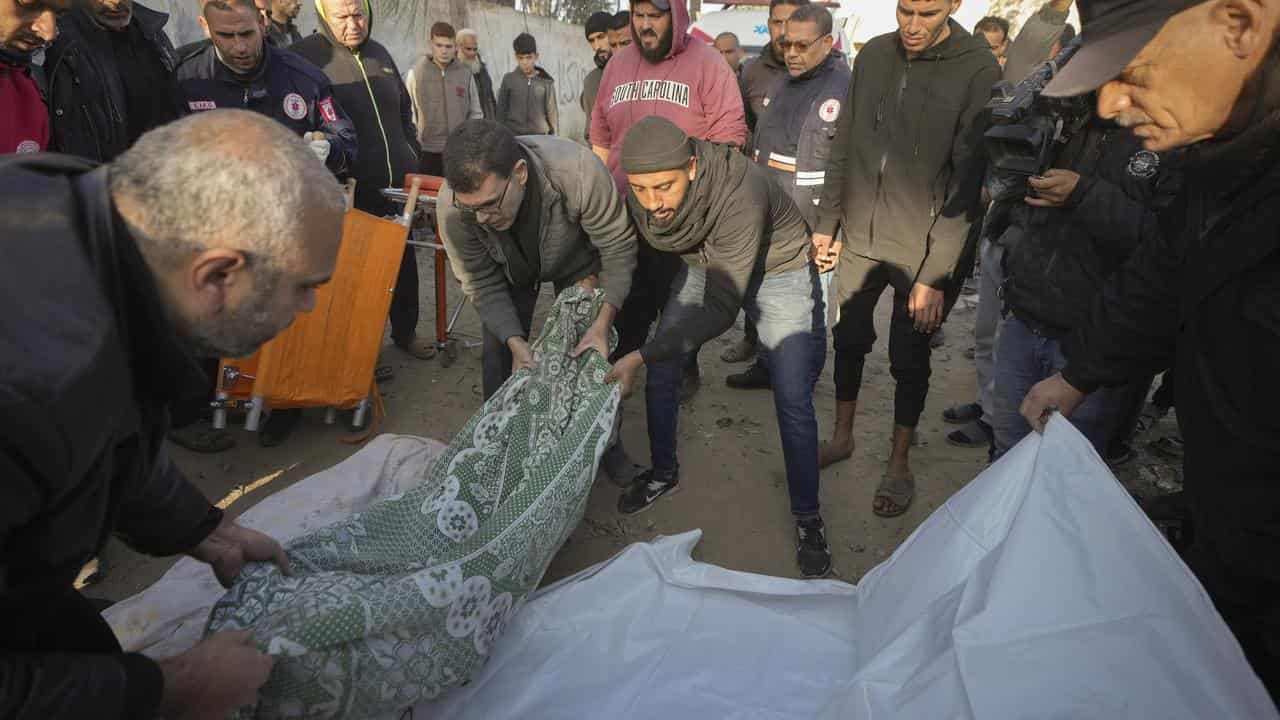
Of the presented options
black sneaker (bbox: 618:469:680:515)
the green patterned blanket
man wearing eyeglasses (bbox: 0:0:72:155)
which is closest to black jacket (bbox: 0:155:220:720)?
the green patterned blanket

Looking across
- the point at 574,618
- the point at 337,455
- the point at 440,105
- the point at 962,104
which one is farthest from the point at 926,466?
the point at 440,105

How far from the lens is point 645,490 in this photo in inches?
121

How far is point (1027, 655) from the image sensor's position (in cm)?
134

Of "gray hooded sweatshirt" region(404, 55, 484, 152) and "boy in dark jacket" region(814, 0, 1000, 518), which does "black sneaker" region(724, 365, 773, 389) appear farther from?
"gray hooded sweatshirt" region(404, 55, 484, 152)

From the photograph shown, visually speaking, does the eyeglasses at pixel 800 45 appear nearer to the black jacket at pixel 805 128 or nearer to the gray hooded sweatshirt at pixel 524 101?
the black jacket at pixel 805 128

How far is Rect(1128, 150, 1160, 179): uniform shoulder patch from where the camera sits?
1.95m

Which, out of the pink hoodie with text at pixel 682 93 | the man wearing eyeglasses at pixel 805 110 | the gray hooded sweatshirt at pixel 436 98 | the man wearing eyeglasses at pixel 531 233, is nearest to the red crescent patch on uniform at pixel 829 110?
the man wearing eyeglasses at pixel 805 110

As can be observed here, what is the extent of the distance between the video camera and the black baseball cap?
919 millimetres

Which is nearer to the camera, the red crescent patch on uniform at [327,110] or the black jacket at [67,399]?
the black jacket at [67,399]

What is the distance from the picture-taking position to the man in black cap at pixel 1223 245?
42.9 inches

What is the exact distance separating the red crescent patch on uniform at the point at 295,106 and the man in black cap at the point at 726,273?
1857 millimetres

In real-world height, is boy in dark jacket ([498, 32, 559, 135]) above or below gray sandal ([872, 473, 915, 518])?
above

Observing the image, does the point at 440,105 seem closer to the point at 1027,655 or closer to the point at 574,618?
the point at 574,618

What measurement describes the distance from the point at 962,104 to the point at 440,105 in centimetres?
513
